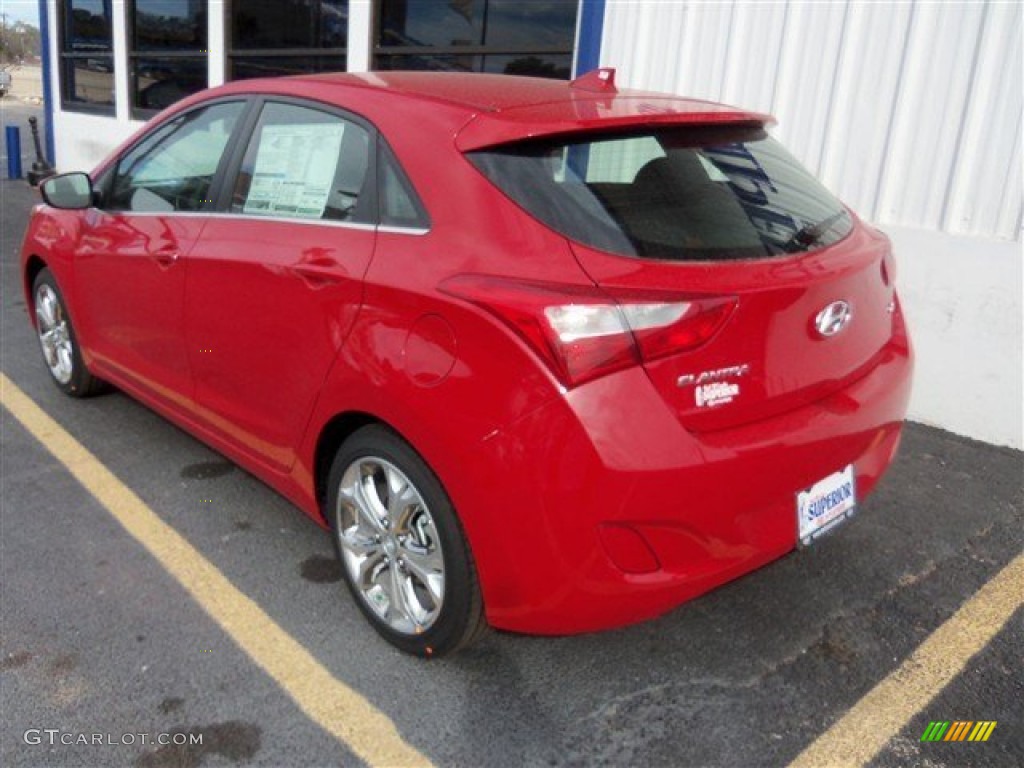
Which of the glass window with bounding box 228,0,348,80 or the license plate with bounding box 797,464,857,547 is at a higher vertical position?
the glass window with bounding box 228,0,348,80

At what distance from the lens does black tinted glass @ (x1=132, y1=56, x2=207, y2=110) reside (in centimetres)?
1073

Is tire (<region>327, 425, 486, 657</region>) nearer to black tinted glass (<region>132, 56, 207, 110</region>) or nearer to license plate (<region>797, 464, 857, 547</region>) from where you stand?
license plate (<region>797, 464, 857, 547</region>)

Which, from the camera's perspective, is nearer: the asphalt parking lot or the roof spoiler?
the asphalt parking lot

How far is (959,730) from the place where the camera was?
7.81 feet

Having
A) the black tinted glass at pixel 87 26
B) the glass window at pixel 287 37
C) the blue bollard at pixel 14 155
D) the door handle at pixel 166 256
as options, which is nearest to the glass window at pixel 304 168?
the door handle at pixel 166 256

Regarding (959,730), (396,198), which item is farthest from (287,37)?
(959,730)

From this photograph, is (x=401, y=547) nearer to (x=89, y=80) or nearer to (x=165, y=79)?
(x=165, y=79)

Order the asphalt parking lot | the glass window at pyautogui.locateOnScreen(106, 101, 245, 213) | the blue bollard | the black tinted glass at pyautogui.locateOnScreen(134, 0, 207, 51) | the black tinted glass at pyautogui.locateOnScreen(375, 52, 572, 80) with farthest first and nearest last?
the blue bollard
the black tinted glass at pyautogui.locateOnScreen(134, 0, 207, 51)
the black tinted glass at pyautogui.locateOnScreen(375, 52, 572, 80)
the glass window at pyautogui.locateOnScreen(106, 101, 245, 213)
the asphalt parking lot

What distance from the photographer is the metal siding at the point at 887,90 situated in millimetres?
4273

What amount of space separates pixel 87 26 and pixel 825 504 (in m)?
13.7

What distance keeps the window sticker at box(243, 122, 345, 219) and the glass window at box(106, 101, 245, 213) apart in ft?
0.90

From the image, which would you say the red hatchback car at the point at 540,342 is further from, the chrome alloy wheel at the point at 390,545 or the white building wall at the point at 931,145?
the white building wall at the point at 931,145

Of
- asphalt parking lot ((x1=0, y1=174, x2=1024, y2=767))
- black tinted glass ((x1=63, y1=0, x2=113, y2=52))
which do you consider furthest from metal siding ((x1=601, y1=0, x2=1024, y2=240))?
black tinted glass ((x1=63, y1=0, x2=113, y2=52))

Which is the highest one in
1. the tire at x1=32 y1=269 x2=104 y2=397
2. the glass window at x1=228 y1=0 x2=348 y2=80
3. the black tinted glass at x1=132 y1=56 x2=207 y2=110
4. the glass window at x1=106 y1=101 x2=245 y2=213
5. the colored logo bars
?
the glass window at x1=228 y1=0 x2=348 y2=80
